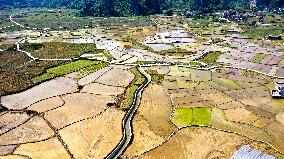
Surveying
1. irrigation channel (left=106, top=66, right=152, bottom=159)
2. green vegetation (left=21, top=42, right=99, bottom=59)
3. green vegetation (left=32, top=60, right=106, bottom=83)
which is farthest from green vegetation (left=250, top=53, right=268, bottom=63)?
green vegetation (left=21, top=42, right=99, bottom=59)

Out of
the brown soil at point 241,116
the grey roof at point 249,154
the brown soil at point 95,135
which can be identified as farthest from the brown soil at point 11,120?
the brown soil at point 241,116

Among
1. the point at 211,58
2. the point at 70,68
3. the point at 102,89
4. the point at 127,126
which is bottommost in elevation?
the point at 127,126

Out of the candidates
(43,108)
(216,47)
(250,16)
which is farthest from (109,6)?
(43,108)

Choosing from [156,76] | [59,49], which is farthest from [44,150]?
[59,49]

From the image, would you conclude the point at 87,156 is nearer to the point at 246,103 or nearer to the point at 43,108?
the point at 43,108

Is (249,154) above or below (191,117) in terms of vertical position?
below

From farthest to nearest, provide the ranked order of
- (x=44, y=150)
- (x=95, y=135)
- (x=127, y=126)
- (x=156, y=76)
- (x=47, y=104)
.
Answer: (x=156, y=76) < (x=47, y=104) < (x=127, y=126) < (x=95, y=135) < (x=44, y=150)

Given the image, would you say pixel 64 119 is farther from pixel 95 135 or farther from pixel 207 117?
pixel 207 117
